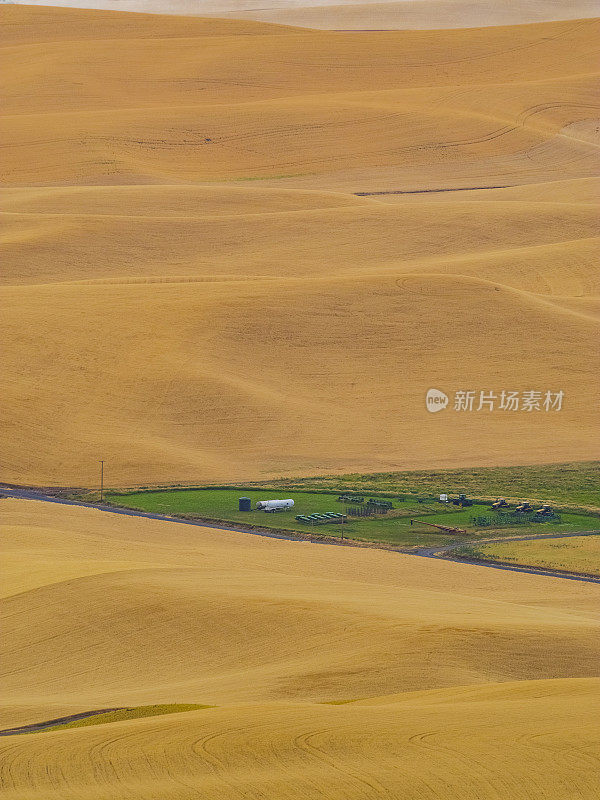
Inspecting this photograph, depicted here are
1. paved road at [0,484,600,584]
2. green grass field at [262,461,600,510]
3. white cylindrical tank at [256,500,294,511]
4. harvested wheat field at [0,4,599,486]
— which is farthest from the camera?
harvested wheat field at [0,4,599,486]

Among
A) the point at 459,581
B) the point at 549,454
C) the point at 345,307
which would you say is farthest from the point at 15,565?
the point at 345,307

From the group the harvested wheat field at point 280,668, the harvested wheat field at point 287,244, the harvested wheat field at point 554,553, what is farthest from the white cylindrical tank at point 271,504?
the harvested wheat field at point 554,553

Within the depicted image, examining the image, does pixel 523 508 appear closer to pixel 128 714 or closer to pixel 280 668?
pixel 280 668

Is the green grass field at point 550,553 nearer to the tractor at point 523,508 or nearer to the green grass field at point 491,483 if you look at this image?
the tractor at point 523,508

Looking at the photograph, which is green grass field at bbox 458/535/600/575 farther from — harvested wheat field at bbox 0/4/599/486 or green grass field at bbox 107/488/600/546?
harvested wheat field at bbox 0/4/599/486

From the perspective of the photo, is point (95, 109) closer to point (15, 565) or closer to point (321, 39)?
point (321, 39)

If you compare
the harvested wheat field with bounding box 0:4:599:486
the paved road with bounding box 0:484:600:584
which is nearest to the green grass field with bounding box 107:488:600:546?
the paved road with bounding box 0:484:600:584
